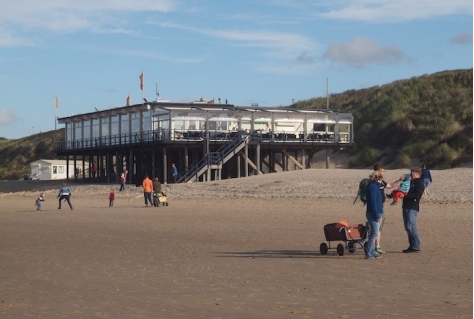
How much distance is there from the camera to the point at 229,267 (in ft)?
46.5

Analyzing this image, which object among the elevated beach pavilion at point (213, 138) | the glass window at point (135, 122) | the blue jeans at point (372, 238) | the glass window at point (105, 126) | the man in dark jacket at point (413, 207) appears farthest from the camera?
the glass window at point (105, 126)

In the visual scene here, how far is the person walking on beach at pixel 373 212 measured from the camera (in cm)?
1476

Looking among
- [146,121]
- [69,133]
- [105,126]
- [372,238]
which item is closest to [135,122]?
[146,121]

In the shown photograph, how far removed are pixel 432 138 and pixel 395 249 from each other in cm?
4370

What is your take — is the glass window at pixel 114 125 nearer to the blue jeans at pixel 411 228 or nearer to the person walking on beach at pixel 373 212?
the blue jeans at pixel 411 228

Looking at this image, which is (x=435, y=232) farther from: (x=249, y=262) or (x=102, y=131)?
(x=102, y=131)

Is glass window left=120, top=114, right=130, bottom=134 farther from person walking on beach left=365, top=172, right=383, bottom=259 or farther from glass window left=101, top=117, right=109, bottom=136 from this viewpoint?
person walking on beach left=365, top=172, right=383, bottom=259

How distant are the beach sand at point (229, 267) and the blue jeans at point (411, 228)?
298 millimetres

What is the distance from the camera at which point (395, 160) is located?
5594 cm

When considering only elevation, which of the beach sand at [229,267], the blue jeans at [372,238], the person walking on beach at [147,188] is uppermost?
the person walking on beach at [147,188]

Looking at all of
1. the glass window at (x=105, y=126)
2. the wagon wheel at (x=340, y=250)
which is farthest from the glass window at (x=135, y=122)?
the wagon wheel at (x=340, y=250)

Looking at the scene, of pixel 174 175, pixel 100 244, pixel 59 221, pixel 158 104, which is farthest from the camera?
pixel 158 104

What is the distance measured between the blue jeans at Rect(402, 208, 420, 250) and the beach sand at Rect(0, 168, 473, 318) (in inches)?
11.7

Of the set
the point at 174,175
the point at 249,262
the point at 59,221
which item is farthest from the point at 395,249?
the point at 174,175
